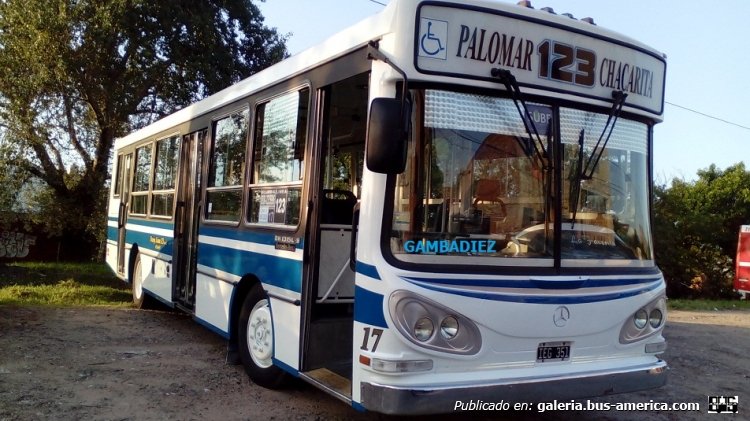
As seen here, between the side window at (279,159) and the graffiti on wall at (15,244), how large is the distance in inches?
816

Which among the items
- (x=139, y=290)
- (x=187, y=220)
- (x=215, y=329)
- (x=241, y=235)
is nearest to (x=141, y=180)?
(x=139, y=290)

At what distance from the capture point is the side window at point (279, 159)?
529 centimetres

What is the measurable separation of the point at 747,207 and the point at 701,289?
5096mm

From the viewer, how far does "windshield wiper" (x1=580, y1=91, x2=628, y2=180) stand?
4.50 meters

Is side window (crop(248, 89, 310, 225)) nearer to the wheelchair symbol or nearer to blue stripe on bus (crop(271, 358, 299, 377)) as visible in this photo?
blue stripe on bus (crop(271, 358, 299, 377))

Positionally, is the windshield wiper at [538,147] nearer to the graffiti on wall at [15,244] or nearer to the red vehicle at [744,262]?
the red vehicle at [744,262]

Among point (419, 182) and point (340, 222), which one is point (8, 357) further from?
point (419, 182)

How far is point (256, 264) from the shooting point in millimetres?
5793

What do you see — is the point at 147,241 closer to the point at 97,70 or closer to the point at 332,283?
the point at 332,283

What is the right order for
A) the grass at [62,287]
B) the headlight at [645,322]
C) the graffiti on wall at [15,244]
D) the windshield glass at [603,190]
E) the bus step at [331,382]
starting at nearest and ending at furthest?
the bus step at [331,382] < the windshield glass at [603,190] < the headlight at [645,322] < the grass at [62,287] < the graffiti on wall at [15,244]

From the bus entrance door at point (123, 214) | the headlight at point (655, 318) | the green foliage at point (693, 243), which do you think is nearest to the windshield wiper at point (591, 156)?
the headlight at point (655, 318)

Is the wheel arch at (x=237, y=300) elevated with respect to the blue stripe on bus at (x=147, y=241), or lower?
lower

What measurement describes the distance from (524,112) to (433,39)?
0.80 metres

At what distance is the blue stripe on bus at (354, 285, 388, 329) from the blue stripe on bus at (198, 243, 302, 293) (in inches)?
38.2
